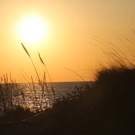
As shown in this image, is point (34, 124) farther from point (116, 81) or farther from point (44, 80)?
point (44, 80)

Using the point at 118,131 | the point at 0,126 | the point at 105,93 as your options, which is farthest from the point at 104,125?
the point at 0,126

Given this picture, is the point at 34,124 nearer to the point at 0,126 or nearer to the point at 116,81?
the point at 0,126

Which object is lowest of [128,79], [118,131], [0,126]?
[118,131]

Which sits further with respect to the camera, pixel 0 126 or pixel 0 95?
pixel 0 95

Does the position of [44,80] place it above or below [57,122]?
above

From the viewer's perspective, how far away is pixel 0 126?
6.23 metres

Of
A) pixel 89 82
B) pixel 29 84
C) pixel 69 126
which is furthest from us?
pixel 29 84

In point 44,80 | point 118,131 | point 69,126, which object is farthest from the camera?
point 44,80

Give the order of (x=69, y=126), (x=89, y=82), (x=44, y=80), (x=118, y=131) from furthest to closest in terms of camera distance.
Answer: (x=44, y=80) → (x=89, y=82) → (x=69, y=126) → (x=118, y=131)

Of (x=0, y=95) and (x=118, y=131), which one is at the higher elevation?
(x=0, y=95)

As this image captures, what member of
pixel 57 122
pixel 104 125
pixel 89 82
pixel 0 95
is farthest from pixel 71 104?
pixel 0 95

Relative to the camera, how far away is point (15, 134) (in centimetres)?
551

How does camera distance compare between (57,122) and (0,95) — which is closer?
(57,122)

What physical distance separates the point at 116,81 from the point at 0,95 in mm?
4405
